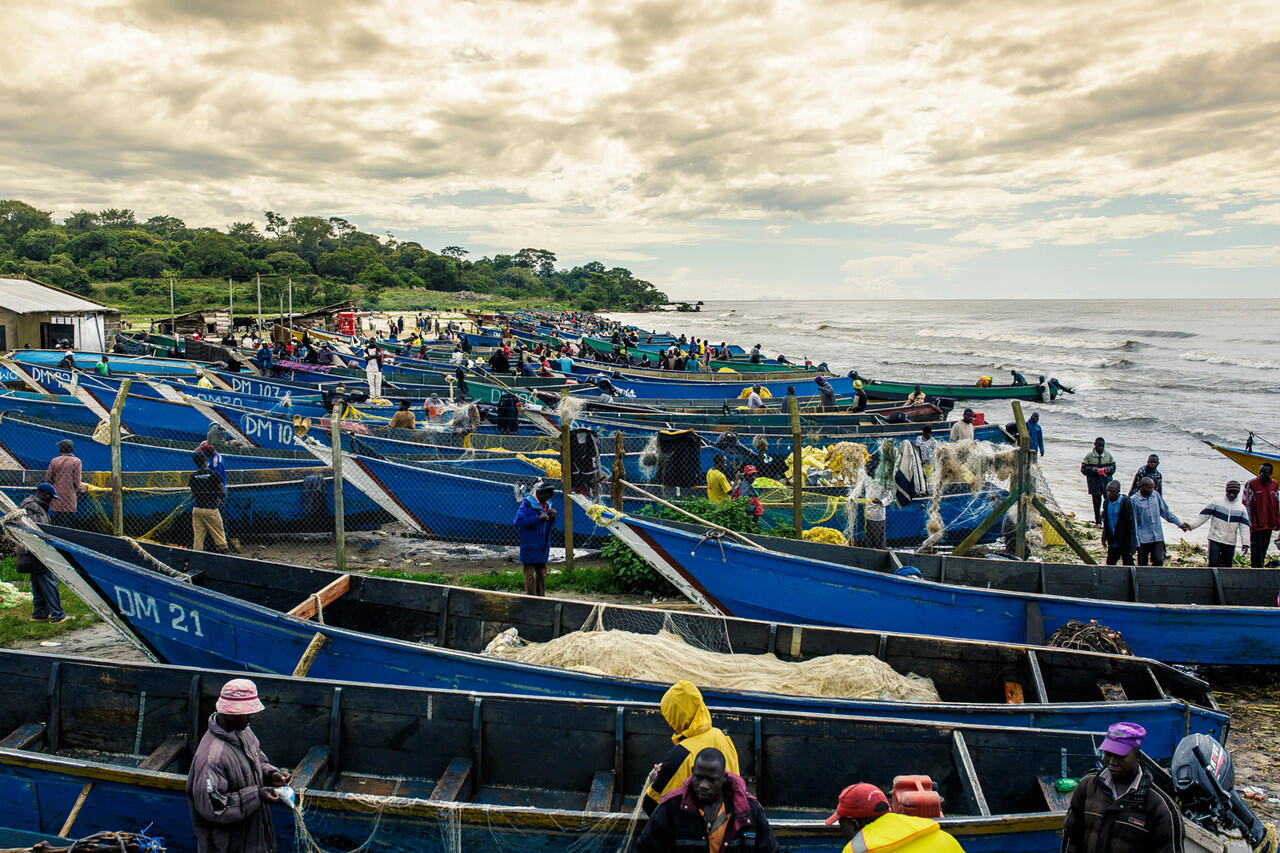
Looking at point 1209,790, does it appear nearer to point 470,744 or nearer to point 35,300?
point 470,744

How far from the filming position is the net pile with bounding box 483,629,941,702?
675cm

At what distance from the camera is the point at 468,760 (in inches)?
231

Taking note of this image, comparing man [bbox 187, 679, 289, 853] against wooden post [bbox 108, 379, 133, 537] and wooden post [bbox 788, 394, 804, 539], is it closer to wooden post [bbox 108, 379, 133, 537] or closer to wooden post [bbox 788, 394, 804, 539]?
wooden post [bbox 108, 379, 133, 537]

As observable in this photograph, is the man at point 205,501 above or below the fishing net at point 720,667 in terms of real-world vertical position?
above

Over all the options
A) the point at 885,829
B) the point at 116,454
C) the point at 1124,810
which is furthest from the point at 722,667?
the point at 116,454

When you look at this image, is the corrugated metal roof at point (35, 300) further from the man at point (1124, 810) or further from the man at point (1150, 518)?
the man at point (1124, 810)

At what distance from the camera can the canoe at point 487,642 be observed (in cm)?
610

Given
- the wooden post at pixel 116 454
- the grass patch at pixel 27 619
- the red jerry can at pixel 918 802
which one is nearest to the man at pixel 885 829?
the red jerry can at pixel 918 802

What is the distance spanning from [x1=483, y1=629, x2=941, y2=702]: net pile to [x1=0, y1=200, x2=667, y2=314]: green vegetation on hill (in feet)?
215

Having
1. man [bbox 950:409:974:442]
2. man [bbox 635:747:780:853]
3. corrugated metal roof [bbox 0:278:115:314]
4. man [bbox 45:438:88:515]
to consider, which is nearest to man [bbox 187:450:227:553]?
man [bbox 45:438:88:515]

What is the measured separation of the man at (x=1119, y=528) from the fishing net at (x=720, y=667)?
19.2ft

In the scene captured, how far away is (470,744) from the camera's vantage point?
5.91m

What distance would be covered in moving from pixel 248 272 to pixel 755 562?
8390 centimetres

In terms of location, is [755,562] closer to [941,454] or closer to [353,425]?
[941,454]
